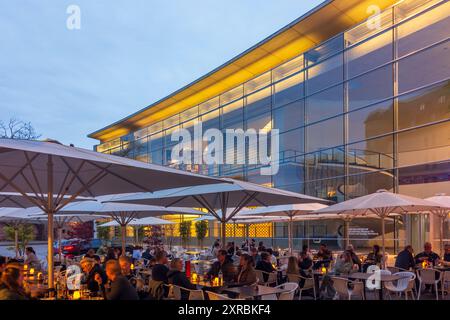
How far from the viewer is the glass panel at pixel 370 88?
64.6ft

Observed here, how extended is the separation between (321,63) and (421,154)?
25.4 feet

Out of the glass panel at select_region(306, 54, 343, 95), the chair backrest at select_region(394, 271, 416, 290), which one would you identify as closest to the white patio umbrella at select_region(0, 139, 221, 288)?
the chair backrest at select_region(394, 271, 416, 290)

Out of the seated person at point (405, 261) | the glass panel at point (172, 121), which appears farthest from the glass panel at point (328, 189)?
the glass panel at point (172, 121)

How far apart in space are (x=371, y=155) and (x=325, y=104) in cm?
402

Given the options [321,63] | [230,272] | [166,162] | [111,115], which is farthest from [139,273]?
[111,115]

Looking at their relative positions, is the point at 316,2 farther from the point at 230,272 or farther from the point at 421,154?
the point at 230,272

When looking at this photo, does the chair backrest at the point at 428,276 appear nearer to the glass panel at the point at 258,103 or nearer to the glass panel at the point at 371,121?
the glass panel at the point at 371,121

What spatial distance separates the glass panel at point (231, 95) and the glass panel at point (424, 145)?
12.6 meters

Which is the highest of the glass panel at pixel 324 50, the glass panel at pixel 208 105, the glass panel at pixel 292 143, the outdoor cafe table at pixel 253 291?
the glass panel at pixel 324 50

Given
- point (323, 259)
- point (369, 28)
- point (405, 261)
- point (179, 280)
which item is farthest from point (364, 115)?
point (179, 280)

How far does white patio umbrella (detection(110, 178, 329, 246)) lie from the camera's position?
9.27m

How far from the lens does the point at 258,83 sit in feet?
91.1

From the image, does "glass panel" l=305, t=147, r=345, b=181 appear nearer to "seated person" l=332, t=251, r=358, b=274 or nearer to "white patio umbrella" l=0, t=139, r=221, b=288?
"seated person" l=332, t=251, r=358, b=274

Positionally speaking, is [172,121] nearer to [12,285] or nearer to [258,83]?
[258,83]
